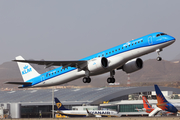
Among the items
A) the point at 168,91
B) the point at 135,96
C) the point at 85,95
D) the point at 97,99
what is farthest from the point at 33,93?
the point at 168,91

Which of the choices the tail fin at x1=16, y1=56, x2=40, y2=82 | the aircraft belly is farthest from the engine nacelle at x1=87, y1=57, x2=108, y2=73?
the tail fin at x1=16, y1=56, x2=40, y2=82

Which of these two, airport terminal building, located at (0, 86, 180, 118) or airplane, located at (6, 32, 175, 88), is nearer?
airplane, located at (6, 32, 175, 88)

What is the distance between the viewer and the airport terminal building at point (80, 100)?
9439cm

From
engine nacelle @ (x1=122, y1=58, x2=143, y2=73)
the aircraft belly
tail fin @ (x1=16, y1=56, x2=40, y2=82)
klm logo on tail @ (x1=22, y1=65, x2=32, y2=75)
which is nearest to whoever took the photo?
engine nacelle @ (x1=122, y1=58, x2=143, y2=73)

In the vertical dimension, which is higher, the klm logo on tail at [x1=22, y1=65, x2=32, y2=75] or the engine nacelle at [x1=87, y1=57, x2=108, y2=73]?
the klm logo on tail at [x1=22, y1=65, x2=32, y2=75]

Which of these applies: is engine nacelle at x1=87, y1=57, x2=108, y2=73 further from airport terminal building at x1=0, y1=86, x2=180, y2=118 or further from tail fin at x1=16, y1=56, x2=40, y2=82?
airport terminal building at x1=0, y1=86, x2=180, y2=118

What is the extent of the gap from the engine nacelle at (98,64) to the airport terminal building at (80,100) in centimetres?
4821

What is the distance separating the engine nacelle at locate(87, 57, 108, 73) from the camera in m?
43.0

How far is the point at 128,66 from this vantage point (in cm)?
4794

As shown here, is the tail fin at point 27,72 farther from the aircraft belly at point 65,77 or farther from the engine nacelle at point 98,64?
the engine nacelle at point 98,64

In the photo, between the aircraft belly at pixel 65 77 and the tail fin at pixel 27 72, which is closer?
the aircraft belly at pixel 65 77

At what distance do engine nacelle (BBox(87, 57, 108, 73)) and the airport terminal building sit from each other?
48213 mm

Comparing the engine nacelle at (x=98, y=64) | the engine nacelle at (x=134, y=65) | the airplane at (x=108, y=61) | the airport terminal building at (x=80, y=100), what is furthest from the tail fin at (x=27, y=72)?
the airport terminal building at (x=80, y=100)

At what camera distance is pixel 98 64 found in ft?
141
